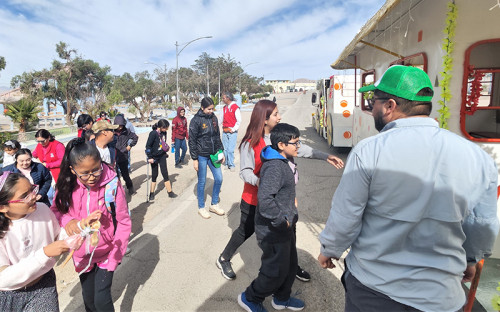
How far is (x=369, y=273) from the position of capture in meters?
1.47

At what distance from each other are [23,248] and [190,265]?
1.88m

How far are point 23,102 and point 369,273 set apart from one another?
1761 cm

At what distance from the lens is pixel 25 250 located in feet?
5.96

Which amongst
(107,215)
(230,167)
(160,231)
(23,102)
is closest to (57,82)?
(23,102)

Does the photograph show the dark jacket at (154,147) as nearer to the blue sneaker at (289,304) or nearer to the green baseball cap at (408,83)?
the blue sneaker at (289,304)

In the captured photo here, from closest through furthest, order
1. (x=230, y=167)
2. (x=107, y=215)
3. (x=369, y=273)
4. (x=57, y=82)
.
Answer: (x=369, y=273) < (x=107, y=215) < (x=230, y=167) < (x=57, y=82)

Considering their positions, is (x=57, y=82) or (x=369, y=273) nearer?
(x=369, y=273)

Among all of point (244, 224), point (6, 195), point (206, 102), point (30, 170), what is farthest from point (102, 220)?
point (206, 102)

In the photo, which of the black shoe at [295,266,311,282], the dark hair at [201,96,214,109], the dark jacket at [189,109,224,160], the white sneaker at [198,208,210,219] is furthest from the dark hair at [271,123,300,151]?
the white sneaker at [198,208,210,219]

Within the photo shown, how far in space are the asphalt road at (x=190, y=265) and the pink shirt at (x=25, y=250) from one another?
1.19 m

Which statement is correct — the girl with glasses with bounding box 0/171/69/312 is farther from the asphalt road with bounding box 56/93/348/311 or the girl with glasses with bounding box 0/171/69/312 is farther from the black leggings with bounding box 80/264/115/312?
the asphalt road with bounding box 56/93/348/311

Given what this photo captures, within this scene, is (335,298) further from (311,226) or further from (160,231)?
(160,231)

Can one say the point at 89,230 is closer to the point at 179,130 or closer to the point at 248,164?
the point at 248,164

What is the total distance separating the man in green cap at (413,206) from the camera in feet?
4.33
